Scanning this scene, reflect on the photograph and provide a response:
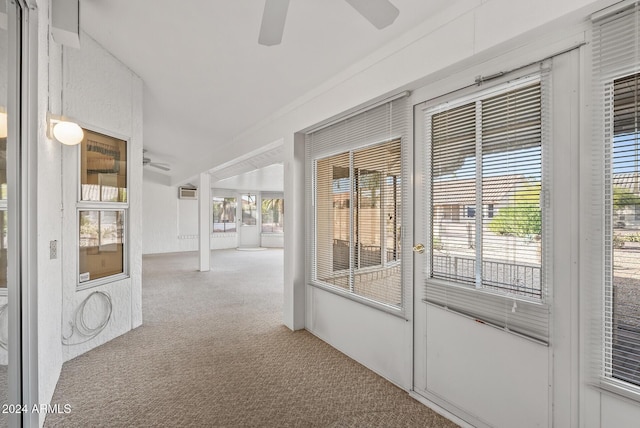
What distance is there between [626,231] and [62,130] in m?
3.34

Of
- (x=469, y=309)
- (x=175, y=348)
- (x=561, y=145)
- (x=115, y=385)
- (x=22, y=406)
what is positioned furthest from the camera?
(x=175, y=348)

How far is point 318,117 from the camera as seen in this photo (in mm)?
3146

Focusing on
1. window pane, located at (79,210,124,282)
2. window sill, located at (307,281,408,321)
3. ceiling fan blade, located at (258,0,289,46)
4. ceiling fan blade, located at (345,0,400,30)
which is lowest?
window sill, located at (307,281,408,321)

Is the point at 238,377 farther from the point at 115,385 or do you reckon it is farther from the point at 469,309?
the point at 469,309

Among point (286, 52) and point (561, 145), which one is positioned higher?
point (286, 52)

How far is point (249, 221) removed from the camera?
1247 cm

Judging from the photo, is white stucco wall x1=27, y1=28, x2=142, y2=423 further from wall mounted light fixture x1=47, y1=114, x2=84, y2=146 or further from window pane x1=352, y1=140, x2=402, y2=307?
window pane x1=352, y1=140, x2=402, y2=307

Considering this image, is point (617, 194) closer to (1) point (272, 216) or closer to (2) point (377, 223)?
(2) point (377, 223)

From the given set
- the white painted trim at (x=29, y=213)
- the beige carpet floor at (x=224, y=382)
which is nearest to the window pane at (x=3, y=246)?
the white painted trim at (x=29, y=213)

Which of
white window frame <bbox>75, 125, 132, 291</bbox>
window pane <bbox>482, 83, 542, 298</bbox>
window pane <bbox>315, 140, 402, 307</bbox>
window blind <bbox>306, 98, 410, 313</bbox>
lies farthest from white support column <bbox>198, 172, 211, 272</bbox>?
window pane <bbox>482, 83, 542, 298</bbox>

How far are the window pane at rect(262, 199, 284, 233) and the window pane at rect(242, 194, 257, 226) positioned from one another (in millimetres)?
373

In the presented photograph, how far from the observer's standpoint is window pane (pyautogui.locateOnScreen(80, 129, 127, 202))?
120 inches

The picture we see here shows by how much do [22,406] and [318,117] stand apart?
117 inches

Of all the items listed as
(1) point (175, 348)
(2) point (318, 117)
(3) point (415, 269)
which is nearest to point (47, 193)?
(1) point (175, 348)
